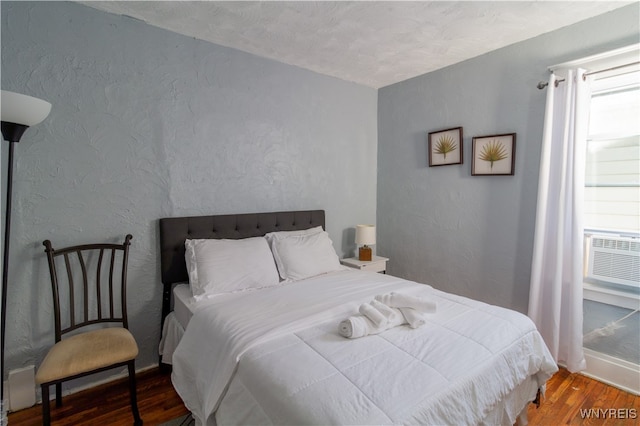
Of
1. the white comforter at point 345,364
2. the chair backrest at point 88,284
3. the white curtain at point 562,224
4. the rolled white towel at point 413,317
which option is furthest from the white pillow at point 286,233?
the white curtain at point 562,224

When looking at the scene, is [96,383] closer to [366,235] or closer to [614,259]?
[366,235]

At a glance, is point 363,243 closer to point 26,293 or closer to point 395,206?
point 395,206

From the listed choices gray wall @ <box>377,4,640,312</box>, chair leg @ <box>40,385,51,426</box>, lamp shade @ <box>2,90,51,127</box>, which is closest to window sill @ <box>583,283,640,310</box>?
gray wall @ <box>377,4,640,312</box>

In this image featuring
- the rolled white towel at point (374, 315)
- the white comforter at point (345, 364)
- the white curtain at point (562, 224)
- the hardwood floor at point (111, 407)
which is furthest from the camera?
the white curtain at point (562, 224)

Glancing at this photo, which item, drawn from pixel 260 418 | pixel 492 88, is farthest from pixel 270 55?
pixel 260 418

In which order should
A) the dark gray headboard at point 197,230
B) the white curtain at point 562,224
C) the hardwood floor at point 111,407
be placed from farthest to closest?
the dark gray headboard at point 197,230 < the white curtain at point 562,224 < the hardwood floor at point 111,407

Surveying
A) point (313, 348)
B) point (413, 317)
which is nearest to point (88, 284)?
point (313, 348)

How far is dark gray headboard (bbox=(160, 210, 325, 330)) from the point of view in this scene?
2291 mm

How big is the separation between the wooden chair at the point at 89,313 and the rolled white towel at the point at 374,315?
1306 mm

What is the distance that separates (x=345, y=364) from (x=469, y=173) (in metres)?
2.29

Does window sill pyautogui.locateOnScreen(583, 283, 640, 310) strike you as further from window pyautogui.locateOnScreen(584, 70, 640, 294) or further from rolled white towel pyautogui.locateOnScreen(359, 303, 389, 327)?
rolled white towel pyautogui.locateOnScreen(359, 303, 389, 327)

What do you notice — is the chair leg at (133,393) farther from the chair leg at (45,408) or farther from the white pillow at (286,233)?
the white pillow at (286,233)

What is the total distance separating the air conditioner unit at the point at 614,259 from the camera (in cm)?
209

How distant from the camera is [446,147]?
9.91ft
